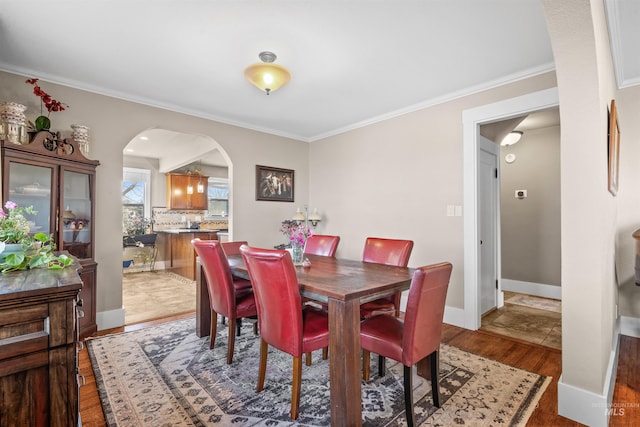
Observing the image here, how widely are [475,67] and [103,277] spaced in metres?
4.18

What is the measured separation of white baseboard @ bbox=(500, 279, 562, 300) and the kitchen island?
4.92 meters

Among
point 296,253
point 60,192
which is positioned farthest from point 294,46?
point 60,192

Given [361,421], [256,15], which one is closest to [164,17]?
[256,15]

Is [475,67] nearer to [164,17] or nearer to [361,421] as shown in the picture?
[164,17]

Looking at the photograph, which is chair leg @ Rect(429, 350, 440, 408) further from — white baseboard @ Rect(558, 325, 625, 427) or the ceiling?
the ceiling

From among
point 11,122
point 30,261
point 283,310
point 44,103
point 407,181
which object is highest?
point 44,103

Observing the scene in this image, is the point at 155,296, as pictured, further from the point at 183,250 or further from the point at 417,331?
the point at 417,331

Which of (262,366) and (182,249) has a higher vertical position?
(182,249)

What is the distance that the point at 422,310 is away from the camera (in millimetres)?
1573

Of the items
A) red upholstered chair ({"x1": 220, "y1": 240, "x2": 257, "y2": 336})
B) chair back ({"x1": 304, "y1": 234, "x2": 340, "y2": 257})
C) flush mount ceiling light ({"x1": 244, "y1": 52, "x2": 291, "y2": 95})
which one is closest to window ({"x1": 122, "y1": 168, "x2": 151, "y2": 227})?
red upholstered chair ({"x1": 220, "y1": 240, "x2": 257, "y2": 336})

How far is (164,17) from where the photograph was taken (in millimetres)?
2012

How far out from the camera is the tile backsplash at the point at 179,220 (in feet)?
22.6

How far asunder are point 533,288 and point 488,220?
1740 millimetres

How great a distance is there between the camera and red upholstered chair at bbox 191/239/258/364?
7.47 ft
